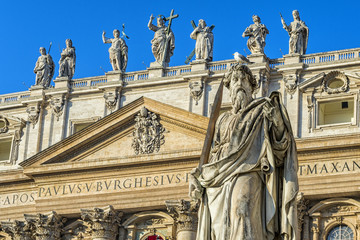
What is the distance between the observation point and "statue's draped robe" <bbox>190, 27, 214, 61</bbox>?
47344 mm

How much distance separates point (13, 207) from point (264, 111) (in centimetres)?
3814

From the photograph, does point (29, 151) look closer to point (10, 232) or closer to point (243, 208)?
point (10, 232)

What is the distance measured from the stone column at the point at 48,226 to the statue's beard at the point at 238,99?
116ft

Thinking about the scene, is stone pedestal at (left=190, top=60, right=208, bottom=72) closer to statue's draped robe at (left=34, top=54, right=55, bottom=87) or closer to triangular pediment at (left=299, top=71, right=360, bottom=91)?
triangular pediment at (left=299, top=71, right=360, bottom=91)

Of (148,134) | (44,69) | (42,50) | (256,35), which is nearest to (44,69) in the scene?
(44,69)

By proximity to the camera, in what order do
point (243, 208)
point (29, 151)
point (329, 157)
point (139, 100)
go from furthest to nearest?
1. point (29, 151)
2. point (139, 100)
3. point (329, 157)
4. point (243, 208)

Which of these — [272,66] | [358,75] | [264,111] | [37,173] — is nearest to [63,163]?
[37,173]

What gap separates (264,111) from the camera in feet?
39.4

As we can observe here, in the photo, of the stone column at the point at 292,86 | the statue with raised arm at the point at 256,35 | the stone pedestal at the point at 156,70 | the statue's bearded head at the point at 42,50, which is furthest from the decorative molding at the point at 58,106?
the stone column at the point at 292,86

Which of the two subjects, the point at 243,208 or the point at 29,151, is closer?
the point at 243,208

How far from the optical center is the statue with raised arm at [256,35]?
46219 mm

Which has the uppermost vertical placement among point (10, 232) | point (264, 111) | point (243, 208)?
point (10, 232)

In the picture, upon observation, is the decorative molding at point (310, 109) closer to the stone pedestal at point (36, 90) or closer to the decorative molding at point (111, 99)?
the decorative molding at point (111, 99)

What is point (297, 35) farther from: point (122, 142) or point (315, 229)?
point (122, 142)
